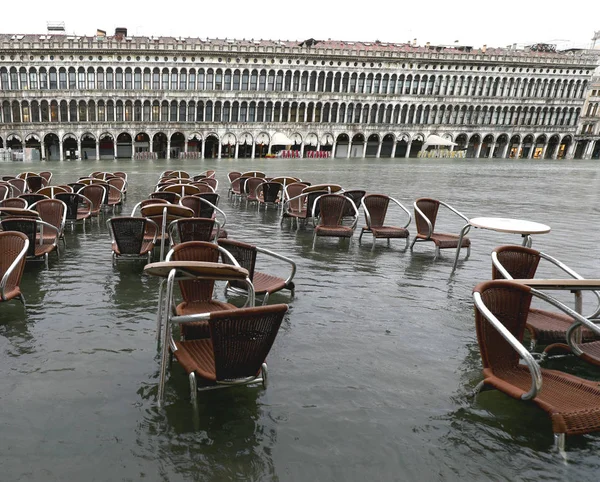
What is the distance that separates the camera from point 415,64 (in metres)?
54.4

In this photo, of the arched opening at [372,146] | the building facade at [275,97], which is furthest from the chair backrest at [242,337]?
the arched opening at [372,146]

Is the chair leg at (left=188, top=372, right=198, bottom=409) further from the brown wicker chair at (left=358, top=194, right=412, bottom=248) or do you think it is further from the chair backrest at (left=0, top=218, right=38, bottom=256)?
the brown wicker chair at (left=358, top=194, right=412, bottom=248)

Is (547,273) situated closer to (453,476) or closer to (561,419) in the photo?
(561,419)

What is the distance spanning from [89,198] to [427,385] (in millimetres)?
7977

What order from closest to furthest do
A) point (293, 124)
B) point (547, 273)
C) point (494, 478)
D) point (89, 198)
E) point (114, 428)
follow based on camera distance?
point (494, 478) < point (114, 428) < point (547, 273) < point (89, 198) < point (293, 124)

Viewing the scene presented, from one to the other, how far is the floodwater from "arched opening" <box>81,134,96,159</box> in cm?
4853

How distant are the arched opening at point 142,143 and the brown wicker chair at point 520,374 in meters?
52.1

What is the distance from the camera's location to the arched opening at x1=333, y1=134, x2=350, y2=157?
55.2 metres

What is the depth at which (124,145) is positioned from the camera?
163ft

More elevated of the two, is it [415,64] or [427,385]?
[415,64]

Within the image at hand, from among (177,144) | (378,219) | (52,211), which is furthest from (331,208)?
(177,144)

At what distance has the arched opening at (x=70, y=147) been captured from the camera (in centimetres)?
4709

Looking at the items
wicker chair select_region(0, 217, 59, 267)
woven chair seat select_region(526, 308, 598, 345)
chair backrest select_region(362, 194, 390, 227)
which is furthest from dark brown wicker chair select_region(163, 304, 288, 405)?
chair backrest select_region(362, 194, 390, 227)

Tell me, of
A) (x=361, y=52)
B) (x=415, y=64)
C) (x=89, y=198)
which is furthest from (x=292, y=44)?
(x=89, y=198)
